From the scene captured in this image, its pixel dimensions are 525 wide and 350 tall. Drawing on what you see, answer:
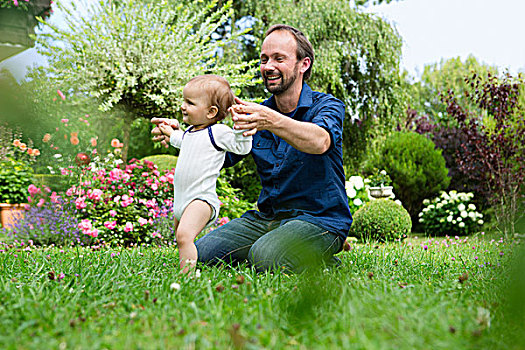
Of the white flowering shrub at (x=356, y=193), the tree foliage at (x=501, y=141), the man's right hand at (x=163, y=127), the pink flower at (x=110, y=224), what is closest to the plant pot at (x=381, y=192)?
the white flowering shrub at (x=356, y=193)

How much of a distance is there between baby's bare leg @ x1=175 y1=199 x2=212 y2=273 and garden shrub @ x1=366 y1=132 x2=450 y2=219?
709cm

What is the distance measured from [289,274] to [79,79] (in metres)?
4.38

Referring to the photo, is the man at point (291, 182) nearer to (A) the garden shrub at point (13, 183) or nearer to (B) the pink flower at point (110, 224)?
(B) the pink flower at point (110, 224)

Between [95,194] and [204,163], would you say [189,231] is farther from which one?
[95,194]

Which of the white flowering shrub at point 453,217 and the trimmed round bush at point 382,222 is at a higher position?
the trimmed round bush at point 382,222

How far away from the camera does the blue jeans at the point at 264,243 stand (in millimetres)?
2074

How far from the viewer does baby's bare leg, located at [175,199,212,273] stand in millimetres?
1990

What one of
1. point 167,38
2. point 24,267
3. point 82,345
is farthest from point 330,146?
point 167,38

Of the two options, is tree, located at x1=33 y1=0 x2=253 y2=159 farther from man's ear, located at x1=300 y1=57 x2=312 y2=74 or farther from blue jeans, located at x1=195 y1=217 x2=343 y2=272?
blue jeans, located at x1=195 y1=217 x2=343 y2=272

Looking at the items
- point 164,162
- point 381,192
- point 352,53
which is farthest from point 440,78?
point 164,162

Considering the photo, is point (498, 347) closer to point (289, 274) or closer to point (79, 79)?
point (289, 274)

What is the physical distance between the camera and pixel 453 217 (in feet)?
24.2

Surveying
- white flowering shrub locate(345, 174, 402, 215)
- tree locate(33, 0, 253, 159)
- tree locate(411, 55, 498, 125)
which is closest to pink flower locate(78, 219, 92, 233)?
tree locate(33, 0, 253, 159)

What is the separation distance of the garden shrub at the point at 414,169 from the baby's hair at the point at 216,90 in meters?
6.93
